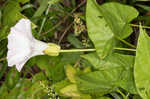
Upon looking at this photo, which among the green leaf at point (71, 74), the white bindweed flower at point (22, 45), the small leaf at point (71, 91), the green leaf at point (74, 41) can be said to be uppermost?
the white bindweed flower at point (22, 45)

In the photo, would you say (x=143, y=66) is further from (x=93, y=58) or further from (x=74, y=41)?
(x=74, y=41)

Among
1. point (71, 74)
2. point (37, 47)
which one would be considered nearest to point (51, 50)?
point (37, 47)

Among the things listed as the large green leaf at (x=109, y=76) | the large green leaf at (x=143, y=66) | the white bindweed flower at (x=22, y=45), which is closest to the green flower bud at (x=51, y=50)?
the white bindweed flower at (x=22, y=45)

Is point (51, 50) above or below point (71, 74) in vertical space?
above

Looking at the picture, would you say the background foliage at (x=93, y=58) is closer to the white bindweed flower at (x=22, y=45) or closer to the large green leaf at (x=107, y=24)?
the large green leaf at (x=107, y=24)

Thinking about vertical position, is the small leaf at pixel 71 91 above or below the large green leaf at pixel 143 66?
below

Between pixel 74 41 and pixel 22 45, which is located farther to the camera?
pixel 74 41

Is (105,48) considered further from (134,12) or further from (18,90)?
(18,90)
